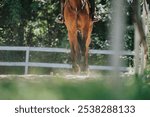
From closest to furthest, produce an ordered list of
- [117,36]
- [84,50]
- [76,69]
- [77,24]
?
1. [117,36]
2. [77,24]
3. [76,69]
4. [84,50]

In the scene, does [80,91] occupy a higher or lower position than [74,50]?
higher

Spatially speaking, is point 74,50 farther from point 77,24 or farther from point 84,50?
point 77,24

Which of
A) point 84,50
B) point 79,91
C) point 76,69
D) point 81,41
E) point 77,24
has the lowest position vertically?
point 76,69

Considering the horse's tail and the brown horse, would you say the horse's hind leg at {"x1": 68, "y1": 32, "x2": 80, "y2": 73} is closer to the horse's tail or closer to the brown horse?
the brown horse

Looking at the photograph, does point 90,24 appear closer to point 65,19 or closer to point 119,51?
point 65,19

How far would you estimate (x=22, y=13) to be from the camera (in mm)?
20688

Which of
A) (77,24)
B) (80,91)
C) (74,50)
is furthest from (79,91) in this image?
(74,50)

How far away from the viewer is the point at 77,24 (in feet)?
39.0

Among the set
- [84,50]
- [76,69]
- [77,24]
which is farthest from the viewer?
[84,50]

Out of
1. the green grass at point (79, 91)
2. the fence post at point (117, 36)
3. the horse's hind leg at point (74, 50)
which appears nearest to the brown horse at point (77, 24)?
the horse's hind leg at point (74, 50)

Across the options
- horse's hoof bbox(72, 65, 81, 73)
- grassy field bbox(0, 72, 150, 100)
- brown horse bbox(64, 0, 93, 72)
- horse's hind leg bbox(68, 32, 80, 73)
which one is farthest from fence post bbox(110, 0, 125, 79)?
horse's hoof bbox(72, 65, 81, 73)

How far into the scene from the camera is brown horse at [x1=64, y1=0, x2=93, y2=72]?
461 inches

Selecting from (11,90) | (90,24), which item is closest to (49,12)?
(90,24)

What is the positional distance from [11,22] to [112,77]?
17567mm
